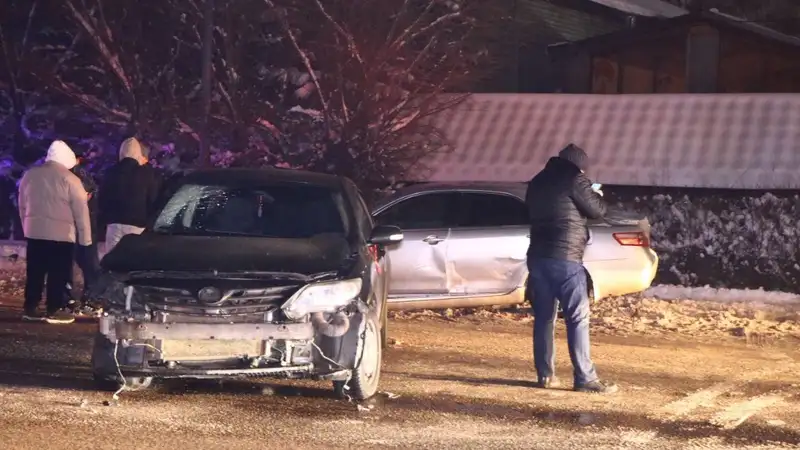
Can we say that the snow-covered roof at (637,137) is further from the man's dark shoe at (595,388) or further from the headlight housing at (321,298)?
the headlight housing at (321,298)

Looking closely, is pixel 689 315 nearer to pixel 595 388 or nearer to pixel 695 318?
pixel 695 318

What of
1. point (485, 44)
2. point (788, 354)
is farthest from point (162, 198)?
point (485, 44)

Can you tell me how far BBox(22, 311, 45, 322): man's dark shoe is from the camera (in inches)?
436

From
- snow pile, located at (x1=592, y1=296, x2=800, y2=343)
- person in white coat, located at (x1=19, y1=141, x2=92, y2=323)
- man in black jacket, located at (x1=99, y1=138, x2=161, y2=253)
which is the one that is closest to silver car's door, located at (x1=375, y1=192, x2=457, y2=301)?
snow pile, located at (x1=592, y1=296, x2=800, y2=343)

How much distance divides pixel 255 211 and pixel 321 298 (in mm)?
1563

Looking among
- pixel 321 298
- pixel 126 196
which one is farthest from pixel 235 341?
pixel 126 196

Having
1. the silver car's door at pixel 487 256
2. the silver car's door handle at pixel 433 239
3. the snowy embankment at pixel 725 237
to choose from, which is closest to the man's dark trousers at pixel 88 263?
the silver car's door handle at pixel 433 239

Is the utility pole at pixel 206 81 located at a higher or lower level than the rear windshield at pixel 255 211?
higher

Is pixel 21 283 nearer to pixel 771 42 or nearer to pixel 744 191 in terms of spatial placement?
pixel 744 191

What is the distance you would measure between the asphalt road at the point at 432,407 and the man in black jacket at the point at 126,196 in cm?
143

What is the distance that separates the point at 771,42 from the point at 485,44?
562cm

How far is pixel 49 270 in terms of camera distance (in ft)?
36.4

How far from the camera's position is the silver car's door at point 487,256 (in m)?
11.5

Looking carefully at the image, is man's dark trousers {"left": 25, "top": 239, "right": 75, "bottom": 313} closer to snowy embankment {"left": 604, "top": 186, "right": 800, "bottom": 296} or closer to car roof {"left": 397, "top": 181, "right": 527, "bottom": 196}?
car roof {"left": 397, "top": 181, "right": 527, "bottom": 196}
